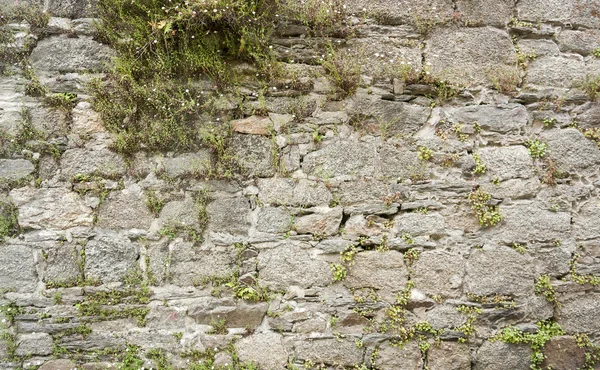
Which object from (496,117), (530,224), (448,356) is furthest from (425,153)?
(448,356)

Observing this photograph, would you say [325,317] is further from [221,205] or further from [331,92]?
[331,92]

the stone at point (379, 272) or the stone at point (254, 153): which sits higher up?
the stone at point (254, 153)

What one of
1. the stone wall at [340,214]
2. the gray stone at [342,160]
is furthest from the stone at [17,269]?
the gray stone at [342,160]

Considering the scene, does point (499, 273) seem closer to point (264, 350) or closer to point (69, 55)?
point (264, 350)

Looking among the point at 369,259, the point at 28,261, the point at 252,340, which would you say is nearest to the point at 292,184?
the point at 369,259

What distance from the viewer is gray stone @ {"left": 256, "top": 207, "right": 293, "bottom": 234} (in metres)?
3.35

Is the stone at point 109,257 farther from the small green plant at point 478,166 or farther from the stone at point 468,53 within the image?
the stone at point 468,53

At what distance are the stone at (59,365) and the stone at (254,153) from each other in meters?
1.82

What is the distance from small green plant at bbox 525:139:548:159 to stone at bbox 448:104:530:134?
0.45 ft

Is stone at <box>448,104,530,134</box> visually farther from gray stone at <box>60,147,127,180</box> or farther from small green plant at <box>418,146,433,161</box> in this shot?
gray stone at <box>60,147,127,180</box>

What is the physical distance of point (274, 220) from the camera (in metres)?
3.36

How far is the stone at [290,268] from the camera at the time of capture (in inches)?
128

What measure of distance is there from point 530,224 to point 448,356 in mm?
1140

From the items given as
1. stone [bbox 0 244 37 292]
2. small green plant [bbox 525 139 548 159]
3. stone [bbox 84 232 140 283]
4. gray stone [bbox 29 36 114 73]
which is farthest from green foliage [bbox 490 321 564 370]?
gray stone [bbox 29 36 114 73]
